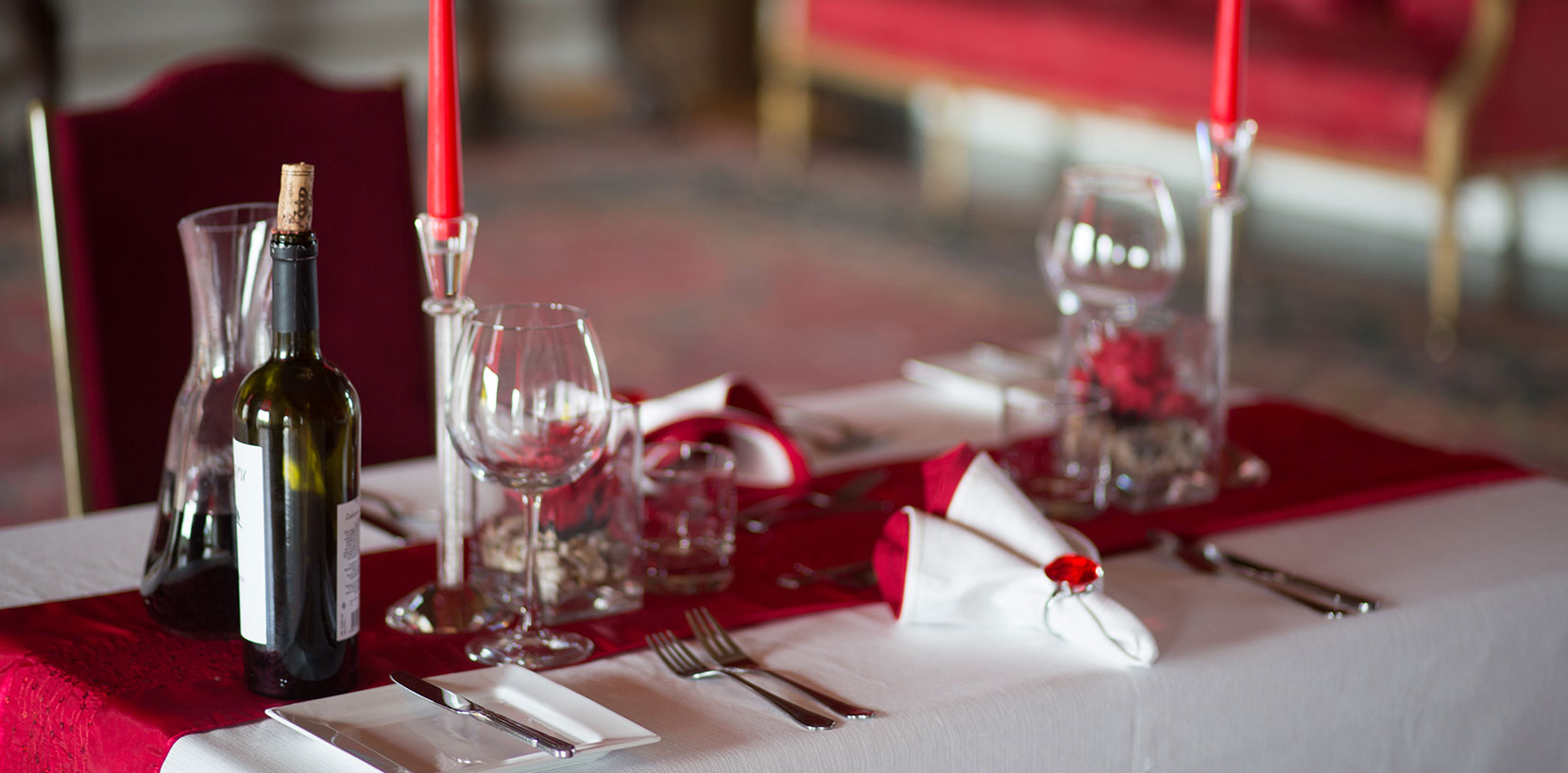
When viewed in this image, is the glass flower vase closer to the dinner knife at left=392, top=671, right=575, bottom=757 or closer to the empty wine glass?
the empty wine glass

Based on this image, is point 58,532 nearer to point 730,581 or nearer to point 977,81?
point 730,581

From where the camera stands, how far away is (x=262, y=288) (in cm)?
101

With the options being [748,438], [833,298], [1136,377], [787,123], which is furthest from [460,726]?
[787,123]

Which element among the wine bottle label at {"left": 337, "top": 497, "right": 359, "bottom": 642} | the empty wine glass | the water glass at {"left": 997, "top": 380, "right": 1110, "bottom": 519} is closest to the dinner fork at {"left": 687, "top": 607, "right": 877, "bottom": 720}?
the wine bottle label at {"left": 337, "top": 497, "right": 359, "bottom": 642}

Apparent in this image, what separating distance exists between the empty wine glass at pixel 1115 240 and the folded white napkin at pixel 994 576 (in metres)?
0.31

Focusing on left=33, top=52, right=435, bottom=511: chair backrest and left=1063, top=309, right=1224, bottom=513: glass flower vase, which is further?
left=33, top=52, right=435, bottom=511: chair backrest

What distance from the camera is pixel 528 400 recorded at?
90 centimetres

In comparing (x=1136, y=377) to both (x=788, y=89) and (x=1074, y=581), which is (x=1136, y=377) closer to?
(x=1074, y=581)

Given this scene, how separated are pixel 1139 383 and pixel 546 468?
0.53 m

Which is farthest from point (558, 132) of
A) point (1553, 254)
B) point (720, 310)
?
point (1553, 254)

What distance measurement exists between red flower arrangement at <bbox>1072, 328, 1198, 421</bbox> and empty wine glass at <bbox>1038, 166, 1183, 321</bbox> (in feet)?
0.20

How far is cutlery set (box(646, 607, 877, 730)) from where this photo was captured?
894 millimetres

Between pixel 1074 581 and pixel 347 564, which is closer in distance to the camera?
pixel 347 564

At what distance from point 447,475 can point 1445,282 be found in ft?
10.7
